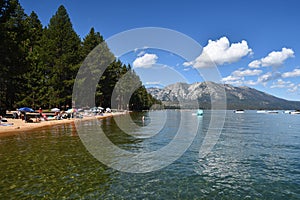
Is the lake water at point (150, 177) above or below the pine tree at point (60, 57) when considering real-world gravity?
below

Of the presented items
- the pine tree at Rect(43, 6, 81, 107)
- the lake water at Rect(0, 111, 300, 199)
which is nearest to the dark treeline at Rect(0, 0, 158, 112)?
the pine tree at Rect(43, 6, 81, 107)

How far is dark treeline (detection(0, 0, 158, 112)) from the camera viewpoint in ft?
132

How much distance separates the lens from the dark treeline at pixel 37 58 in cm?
4009

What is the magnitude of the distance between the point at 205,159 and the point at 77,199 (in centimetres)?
1121

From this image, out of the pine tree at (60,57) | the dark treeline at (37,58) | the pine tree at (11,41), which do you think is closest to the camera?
the pine tree at (11,41)

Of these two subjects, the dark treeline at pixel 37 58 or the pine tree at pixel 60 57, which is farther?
the pine tree at pixel 60 57

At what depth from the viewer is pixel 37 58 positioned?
194 ft

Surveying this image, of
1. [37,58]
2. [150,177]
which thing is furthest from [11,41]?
[150,177]

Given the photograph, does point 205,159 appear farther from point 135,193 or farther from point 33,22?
point 33,22

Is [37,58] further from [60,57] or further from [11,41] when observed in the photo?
[11,41]

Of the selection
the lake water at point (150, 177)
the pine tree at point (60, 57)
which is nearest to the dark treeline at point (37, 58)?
the pine tree at point (60, 57)

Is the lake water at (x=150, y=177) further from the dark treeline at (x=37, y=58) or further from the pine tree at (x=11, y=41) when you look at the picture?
the dark treeline at (x=37, y=58)

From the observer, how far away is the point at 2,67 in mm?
39812

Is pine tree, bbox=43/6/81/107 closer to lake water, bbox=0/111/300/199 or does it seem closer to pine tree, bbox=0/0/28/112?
pine tree, bbox=0/0/28/112
